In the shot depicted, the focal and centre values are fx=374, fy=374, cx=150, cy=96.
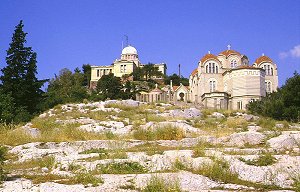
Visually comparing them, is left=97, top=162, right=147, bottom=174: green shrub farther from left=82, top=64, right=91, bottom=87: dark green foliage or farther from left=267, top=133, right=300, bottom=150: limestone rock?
left=82, top=64, right=91, bottom=87: dark green foliage

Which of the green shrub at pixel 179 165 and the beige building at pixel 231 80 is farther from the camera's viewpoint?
the beige building at pixel 231 80

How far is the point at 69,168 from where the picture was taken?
349 inches

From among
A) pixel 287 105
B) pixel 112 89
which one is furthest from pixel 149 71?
pixel 287 105

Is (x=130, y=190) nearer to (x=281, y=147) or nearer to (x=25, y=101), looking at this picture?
(x=281, y=147)

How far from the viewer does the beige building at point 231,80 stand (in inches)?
2281

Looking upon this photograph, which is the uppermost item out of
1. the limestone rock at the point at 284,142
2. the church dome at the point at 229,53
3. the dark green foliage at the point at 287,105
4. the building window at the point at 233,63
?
the church dome at the point at 229,53

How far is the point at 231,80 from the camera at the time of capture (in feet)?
196

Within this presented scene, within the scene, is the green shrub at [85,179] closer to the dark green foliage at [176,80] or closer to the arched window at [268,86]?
the arched window at [268,86]

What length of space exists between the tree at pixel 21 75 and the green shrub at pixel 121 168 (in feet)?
137

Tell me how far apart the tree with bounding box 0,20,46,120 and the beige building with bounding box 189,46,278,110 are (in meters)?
25.6

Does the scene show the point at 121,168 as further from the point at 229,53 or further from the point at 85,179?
the point at 229,53

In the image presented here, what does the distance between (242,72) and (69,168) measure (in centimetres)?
5235

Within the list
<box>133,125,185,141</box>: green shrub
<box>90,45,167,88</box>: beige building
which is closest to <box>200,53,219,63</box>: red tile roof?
<box>90,45,167,88</box>: beige building

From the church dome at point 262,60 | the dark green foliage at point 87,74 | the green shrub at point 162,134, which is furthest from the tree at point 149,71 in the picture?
the green shrub at point 162,134
